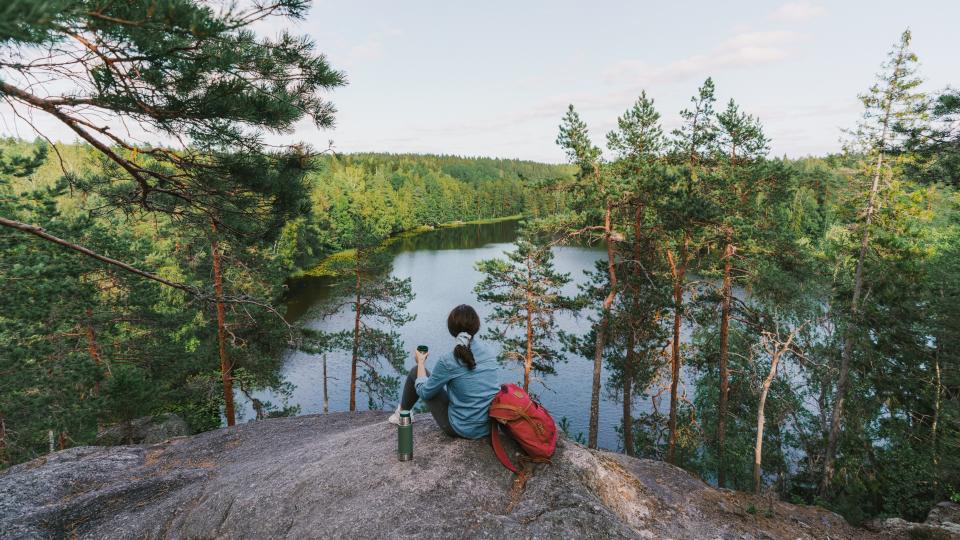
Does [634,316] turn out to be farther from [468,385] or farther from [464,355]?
[464,355]

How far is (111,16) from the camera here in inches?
113

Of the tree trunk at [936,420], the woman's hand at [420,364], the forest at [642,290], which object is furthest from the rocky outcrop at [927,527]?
the woman's hand at [420,364]

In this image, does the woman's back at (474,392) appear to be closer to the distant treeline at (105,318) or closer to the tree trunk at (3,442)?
the distant treeline at (105,318)

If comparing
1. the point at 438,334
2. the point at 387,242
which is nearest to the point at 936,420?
the point at 387,242

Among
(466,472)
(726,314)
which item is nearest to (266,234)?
(466,472)

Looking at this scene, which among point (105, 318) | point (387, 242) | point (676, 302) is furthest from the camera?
point (387, 242)

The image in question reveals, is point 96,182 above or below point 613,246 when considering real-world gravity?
above

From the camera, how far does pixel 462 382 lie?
180 inches

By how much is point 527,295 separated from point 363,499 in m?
11.2

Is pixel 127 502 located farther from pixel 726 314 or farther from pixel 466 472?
pixel 726 314

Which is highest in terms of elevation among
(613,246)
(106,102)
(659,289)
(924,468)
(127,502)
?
(106,102)

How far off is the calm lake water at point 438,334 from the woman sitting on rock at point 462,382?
36.1 feet

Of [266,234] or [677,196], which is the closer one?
[266,234]

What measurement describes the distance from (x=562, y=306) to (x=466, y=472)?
1069 centimetres
